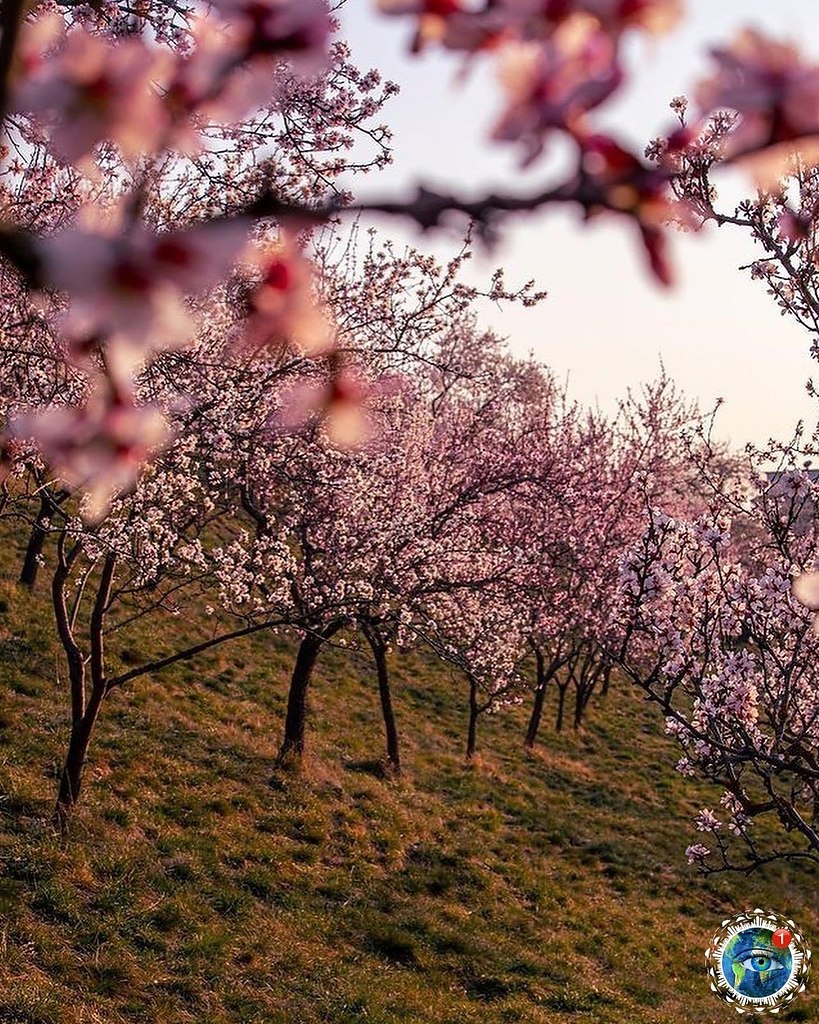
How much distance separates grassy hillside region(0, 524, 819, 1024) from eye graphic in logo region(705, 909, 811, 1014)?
0.90 ft

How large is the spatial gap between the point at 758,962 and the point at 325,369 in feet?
37.2

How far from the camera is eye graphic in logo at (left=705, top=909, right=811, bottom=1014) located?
1066 cm

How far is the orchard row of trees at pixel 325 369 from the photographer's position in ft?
3.50

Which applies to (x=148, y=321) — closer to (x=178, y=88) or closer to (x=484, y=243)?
(x=178, y=88)

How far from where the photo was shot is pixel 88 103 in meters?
1.04

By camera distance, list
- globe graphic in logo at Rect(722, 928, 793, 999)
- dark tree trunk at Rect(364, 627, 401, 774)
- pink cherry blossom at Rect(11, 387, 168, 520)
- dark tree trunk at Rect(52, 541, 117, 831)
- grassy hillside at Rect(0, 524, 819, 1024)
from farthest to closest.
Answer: dark tree trunk at Rect(364, 627, 401, 774) → globe graphic in logo at Rect(722, 928, 793, 999) → dark tree trunk at Rect(52, 541, 117, 831) → grassy hillside at Rect(0, 524, 819, 1024) → pink cherry blossom at Rect(11, 387, 168, 520)

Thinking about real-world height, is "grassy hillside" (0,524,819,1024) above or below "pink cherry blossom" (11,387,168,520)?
below

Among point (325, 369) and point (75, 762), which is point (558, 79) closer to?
point (325, 369)

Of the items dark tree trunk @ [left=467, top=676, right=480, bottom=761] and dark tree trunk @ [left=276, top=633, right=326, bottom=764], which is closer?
dark tree trunk @ [left=276, top=633, right=326, bottom=764]

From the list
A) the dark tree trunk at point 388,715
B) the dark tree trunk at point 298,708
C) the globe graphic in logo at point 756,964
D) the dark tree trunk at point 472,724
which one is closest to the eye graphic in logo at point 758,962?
the globe graphic in logo at point 756,964

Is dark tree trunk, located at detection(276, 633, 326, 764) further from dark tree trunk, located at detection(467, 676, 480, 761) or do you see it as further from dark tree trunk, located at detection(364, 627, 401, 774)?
dark tree trunk, located at detection(467, 676, 480, 761)

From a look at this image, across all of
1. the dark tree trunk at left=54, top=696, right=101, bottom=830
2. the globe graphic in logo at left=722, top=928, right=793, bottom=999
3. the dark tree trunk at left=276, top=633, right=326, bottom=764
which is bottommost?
the globe graphic in logo at left=722, top=928, right=793, bottom=999

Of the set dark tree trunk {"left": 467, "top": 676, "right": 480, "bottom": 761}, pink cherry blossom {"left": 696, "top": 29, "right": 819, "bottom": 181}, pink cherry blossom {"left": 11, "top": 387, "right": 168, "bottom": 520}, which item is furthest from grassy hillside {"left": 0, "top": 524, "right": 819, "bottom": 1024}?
pink cherry blossom {"left": 696, "top": 29, "right": 819, "bottom": 181}

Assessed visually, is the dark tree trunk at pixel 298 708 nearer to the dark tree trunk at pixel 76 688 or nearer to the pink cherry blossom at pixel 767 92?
the dark tree trunk at pixel 76 688
